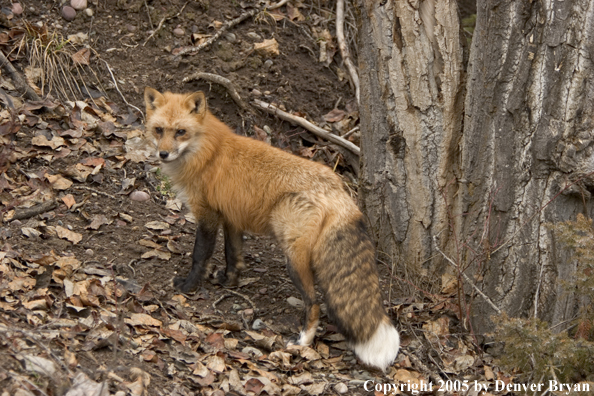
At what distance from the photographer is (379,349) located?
436 centimetres

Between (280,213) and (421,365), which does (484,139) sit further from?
(421,365)

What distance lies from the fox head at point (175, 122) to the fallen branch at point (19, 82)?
196 centimetres

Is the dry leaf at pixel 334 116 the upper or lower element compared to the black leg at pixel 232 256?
upper

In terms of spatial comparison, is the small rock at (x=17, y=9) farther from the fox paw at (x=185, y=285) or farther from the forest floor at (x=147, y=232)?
the fox paw at (x=185, y=285)

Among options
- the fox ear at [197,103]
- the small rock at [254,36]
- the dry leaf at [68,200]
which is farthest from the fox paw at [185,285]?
the small rock at [254,36]

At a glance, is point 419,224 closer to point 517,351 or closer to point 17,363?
point 517,351

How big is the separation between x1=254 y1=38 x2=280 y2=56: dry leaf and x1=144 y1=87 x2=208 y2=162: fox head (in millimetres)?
2594

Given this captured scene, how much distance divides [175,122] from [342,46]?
3.61 meters

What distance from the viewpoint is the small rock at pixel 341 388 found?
4332mm

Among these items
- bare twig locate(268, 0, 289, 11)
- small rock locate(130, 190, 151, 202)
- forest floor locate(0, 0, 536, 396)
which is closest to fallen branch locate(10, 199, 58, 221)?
forest floor locate(0, 0, 536, 396)

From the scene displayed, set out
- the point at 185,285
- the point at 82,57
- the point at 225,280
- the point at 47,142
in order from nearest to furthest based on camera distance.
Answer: the point at 185,285, the point at 225,280, the point at 47,142, the point at 82,57

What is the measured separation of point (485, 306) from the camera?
4.94m

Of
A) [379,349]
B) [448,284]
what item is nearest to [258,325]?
[379,349]

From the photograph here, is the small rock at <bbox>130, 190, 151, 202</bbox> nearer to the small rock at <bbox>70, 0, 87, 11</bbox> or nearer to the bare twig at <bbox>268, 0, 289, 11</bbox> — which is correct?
the small rock at <bbox>70, 0, 87, 11</bbox>
